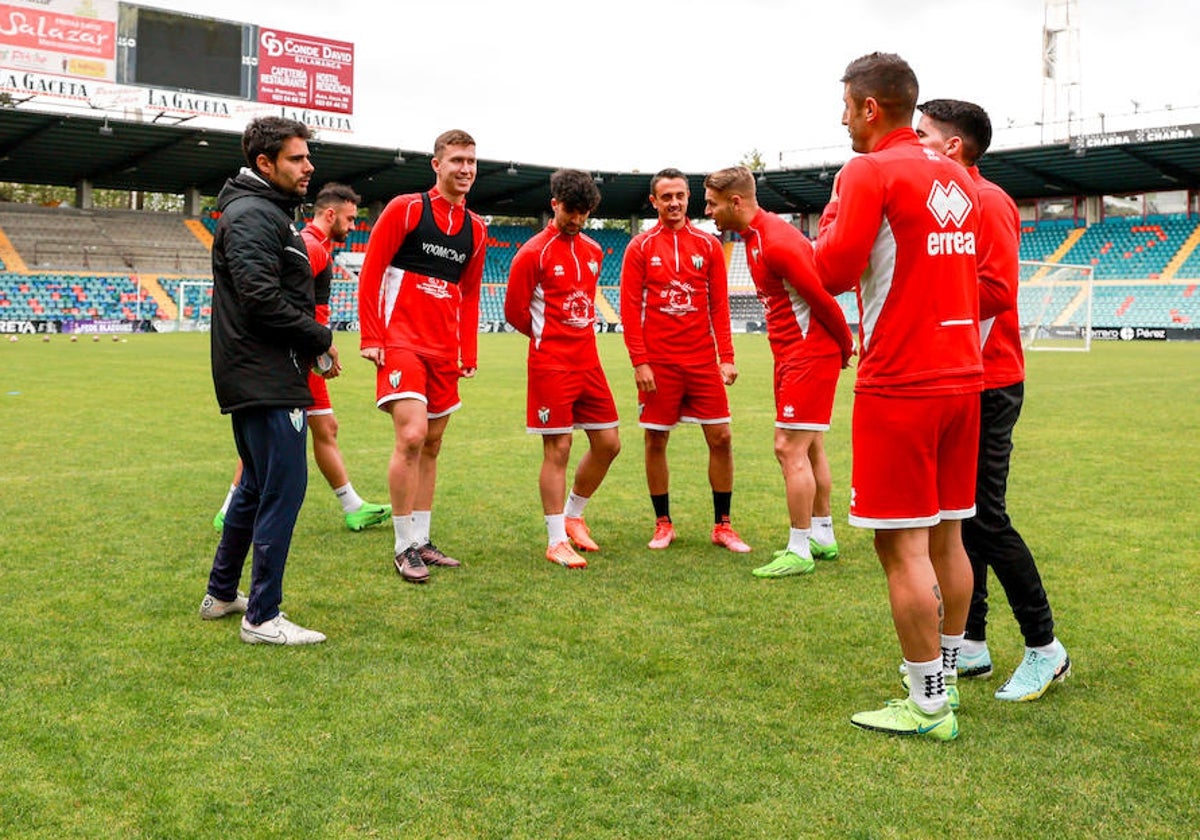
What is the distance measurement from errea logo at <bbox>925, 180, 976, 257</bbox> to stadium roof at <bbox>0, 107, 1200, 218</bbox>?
1704 inches

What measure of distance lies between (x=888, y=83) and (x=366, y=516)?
4.68 metres

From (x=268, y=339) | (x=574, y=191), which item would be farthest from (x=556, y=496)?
(x=268, y=339)

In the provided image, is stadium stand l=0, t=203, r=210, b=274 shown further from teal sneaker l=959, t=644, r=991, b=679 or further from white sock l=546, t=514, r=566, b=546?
teal sneaker l=959, t=644, r=991, b=679

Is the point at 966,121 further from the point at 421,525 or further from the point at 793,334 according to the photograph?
the point at 421,525

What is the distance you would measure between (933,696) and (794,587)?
197cm

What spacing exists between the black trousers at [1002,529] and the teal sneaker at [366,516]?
4.16 m

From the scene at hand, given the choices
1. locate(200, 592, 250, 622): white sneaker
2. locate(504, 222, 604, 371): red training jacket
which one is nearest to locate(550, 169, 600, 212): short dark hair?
locate(504, 222, 604, 371): red training jacket

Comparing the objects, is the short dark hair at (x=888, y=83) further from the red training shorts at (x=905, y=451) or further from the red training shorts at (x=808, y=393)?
the red training shorts at (x=808, y=393)

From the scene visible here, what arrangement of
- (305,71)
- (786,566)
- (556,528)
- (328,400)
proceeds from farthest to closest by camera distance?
(305,71) → (328,400) → (556,528) → (786,566)

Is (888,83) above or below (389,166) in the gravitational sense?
below

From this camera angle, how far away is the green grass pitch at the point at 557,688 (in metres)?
2.84

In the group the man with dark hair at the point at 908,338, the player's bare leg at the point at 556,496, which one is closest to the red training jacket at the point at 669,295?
the player's bare leg at the point at 556,496

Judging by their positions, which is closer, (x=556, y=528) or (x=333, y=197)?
(x=556, y=528)

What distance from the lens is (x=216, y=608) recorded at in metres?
4.66
